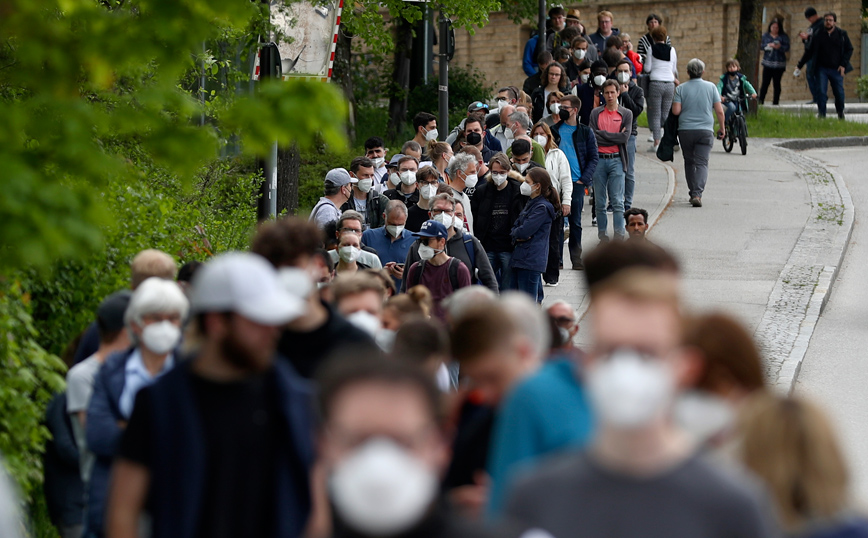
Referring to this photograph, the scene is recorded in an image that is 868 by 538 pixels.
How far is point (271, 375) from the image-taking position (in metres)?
4.14

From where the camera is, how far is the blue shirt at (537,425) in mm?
3816

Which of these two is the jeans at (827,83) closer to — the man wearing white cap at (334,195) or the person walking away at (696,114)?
the person walking away at (696,114)

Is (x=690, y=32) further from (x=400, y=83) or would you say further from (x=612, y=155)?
(x=612, y=155)

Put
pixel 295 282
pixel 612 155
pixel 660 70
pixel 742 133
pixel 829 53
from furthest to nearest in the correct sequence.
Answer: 1. pixel 829 53
2. pixel 742 133
3. pixel 660 70
4. pixel 612 155
5. pixel 295 282

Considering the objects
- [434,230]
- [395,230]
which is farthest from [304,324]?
[395,230]

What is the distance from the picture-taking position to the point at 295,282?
467cm

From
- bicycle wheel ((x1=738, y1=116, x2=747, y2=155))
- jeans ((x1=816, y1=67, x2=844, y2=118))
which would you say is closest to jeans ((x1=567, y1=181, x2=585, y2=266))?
bicycle wheel ((x1=738, y1=116, x2=747, y2=155))

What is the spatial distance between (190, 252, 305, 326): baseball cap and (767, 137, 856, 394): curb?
23.2 ft

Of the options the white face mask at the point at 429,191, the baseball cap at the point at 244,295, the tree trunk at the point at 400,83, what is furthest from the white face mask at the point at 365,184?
the tree trunk at the point at 400,83

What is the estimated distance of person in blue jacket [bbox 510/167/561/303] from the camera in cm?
1214

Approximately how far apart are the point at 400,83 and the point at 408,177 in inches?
636

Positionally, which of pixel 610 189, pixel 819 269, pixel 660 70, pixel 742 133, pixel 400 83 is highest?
pixel 660 70

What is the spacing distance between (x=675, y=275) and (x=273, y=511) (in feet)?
4.81

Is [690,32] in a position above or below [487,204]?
below
